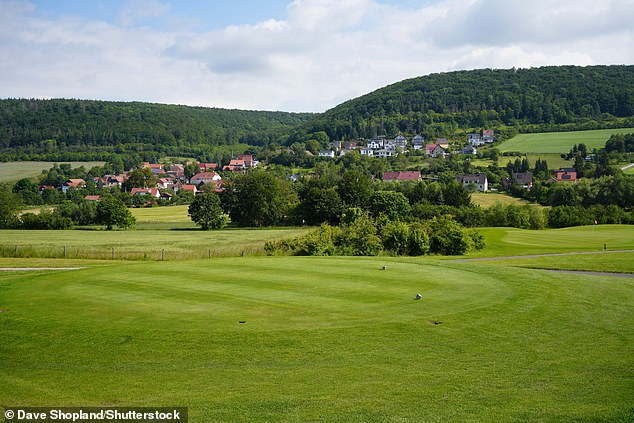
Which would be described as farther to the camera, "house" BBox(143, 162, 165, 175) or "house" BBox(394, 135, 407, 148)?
"house" BBox(394, 135, 407, 148)

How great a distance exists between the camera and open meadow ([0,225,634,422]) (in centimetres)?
1002

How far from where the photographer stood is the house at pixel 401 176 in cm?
12459

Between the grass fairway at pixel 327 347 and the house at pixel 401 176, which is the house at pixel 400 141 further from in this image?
the grass fairway at pixel 327 347

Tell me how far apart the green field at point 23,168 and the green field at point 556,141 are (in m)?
130

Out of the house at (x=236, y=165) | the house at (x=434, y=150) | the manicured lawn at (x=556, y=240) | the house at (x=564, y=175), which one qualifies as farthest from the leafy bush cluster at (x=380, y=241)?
the house at (x=236, y=165)

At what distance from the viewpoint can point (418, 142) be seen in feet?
607

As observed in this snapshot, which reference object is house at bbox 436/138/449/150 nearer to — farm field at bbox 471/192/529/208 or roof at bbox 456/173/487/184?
A: roof at bbox 456/173/487/184

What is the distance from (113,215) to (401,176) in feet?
242

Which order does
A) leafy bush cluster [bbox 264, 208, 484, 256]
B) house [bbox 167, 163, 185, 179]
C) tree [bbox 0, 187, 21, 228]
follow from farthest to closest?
house [bbox 167, 163, 185, 179]
tree [bbox 0, 187, 21, 228]
leafy bush cluster [bbox 264, 208, 484, 256]

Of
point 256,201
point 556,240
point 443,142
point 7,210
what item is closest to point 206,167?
point 443,142

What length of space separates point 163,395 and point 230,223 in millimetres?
74624

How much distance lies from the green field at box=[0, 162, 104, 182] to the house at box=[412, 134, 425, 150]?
350ft

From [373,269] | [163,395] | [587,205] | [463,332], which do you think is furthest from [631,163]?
[163,395]

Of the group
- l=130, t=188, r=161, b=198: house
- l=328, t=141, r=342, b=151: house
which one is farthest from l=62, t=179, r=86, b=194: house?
l=328, t=141, r=342, b=151: house
